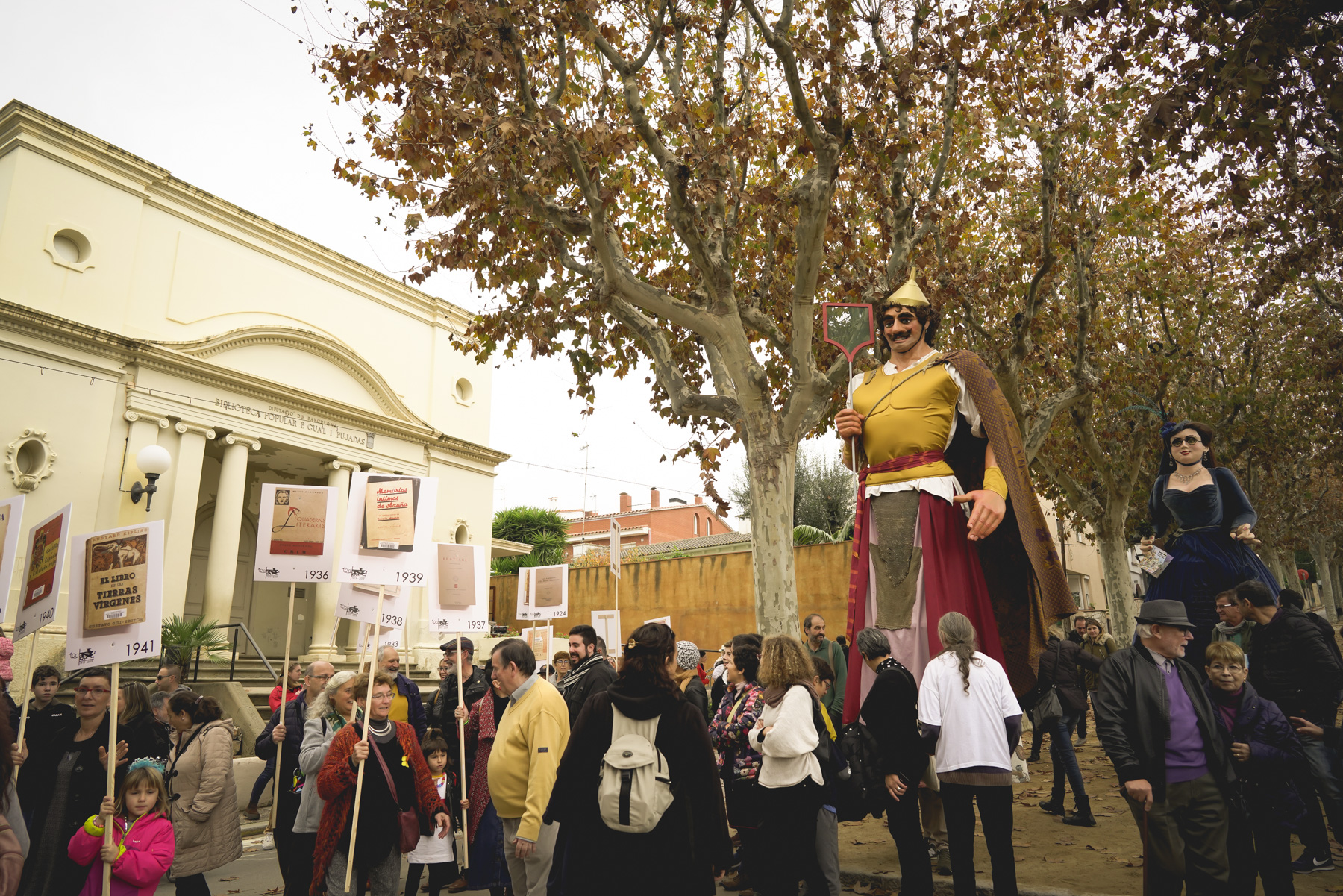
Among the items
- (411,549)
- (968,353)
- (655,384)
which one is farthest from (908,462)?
(655,384)

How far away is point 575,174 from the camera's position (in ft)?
27.4

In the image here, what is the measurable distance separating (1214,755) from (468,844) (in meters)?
5.12

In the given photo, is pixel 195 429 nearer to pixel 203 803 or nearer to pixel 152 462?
pixel 152 462

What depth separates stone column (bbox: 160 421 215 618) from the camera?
1727 cm

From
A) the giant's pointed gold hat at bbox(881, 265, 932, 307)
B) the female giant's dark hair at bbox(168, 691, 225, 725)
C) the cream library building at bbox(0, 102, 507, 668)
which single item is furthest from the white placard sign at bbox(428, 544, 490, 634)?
the cream library building at bbox(0, 102, 507, 668)

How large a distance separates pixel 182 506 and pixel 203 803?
13600mm

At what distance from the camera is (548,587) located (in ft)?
41.0

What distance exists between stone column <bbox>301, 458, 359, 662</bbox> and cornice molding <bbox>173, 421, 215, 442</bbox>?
8.97 feet

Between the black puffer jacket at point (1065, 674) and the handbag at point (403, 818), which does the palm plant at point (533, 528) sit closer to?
the black puffer jacket at point (1065, 674)

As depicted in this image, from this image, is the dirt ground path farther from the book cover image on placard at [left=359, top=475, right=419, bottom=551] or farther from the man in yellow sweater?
the book cover image on placard at [left=359, top=475, right=419, bottom=551]

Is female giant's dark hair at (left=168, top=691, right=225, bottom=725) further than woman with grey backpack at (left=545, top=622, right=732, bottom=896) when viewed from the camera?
Yes

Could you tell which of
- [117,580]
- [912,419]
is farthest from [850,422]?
[117,580]

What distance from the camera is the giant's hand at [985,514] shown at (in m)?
3.86

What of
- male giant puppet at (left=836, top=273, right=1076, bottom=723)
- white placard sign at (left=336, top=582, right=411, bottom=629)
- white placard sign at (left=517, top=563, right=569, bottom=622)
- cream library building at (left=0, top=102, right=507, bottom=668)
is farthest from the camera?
cream library building at (left=0, top=102, right=507, bottom=668)
